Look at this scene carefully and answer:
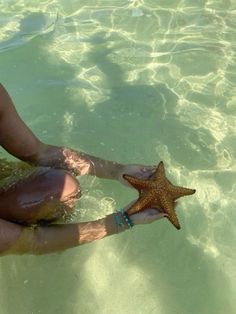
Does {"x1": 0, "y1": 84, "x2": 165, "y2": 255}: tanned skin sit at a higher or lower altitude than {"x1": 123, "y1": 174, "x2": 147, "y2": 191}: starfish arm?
lower

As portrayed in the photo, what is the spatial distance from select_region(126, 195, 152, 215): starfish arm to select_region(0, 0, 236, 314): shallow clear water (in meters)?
0.62

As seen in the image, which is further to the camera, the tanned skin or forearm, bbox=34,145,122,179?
forearm, bbox=34,145,122,179

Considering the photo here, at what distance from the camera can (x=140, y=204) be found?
279 cm

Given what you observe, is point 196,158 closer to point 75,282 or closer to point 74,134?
point 74,134

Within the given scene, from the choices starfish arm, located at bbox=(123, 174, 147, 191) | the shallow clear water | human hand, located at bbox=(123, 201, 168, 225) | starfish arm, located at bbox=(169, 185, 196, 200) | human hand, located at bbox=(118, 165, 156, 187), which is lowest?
the shallow clear water

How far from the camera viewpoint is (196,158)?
4.00 m

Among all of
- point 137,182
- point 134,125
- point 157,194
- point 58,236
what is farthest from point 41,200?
point 134,125

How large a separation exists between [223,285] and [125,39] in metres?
3.23

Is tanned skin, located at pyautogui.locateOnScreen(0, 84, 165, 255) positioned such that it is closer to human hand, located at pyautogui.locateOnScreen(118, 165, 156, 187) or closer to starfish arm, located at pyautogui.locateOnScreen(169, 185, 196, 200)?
human hand, located at pyautogui.locateOnScreen(118, 165, 156, 187)

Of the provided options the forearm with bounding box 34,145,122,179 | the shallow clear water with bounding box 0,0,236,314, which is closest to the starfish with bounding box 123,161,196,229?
the forearm with bounding box 34,145,122,179

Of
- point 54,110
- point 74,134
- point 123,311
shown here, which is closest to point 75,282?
point 123,311

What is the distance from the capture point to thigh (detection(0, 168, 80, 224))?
2.91 m

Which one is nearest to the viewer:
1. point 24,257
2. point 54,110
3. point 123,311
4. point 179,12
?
point 123,311

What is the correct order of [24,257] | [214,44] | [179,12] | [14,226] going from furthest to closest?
[179,12]
[214,44]
[24,257]
[14,226]
